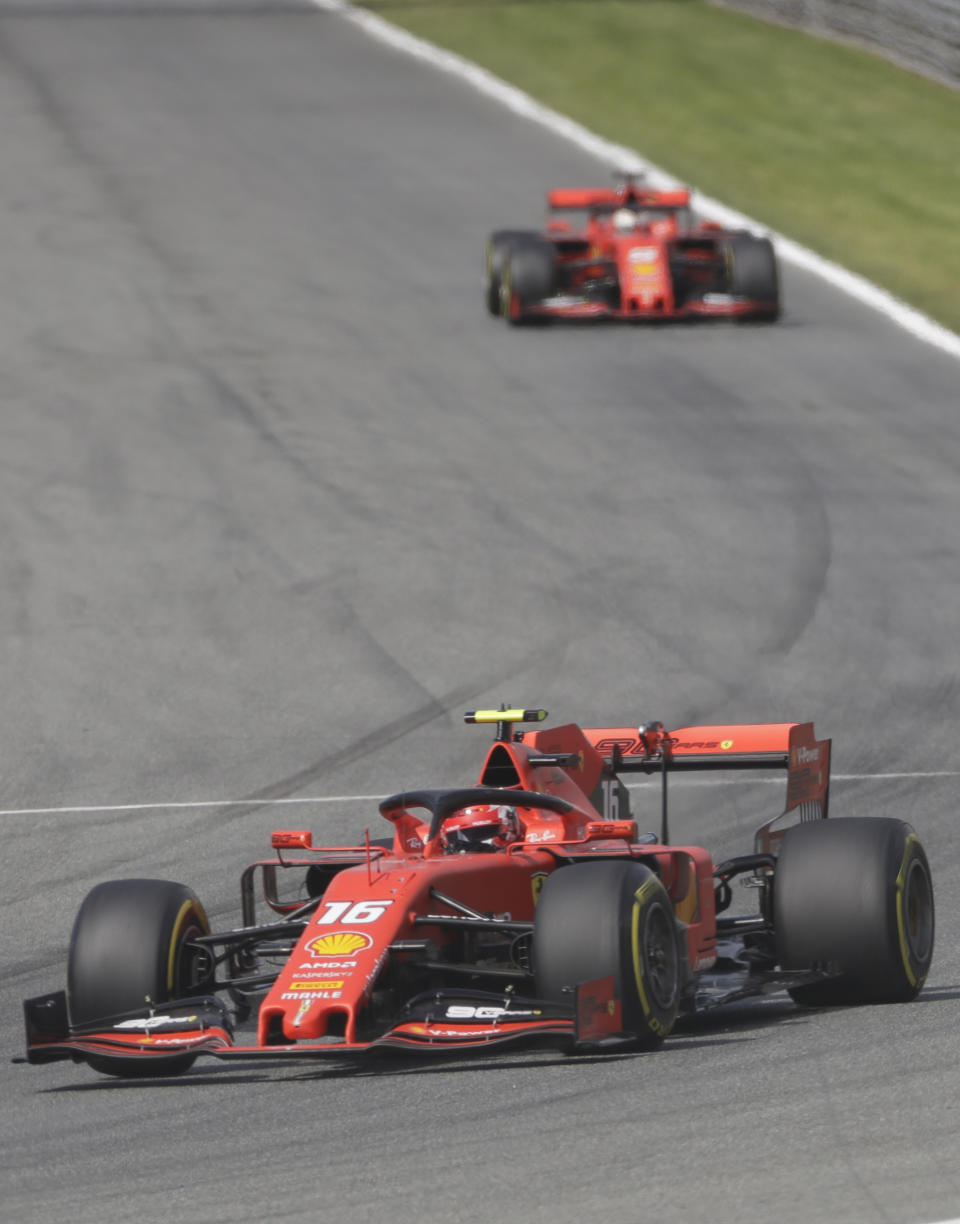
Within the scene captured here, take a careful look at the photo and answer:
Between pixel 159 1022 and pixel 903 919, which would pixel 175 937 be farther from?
pixel 903 919

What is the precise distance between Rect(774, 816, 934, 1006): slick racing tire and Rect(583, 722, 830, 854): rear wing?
1.18 meters

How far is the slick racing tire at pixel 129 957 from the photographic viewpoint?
8.77 metres

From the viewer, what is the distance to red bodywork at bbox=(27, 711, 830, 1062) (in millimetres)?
8078

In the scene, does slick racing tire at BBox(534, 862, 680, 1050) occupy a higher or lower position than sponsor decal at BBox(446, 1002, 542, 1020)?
higher

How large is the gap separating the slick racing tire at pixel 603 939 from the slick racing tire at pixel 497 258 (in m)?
18.7

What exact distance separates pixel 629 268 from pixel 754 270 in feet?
4.77

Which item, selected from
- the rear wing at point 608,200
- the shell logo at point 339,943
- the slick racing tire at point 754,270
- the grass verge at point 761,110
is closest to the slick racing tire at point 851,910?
A: the shell logo at point 339,943

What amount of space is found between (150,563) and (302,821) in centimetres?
569

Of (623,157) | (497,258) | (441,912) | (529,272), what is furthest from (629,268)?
(441,912)

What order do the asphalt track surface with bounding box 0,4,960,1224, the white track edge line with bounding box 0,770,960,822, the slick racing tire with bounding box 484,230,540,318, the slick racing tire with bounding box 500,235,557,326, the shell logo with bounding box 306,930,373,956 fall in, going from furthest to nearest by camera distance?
the slick racing tire with bounding box 484,230,540,318 → the slick racing tire with bounding box 500,235,557,326 → the white track edge line with bounding box 0,770,960,822 → the shell logo with bounding box 306,930,373,956 → the asphalt track surface with bounding box 0,4,960,1224

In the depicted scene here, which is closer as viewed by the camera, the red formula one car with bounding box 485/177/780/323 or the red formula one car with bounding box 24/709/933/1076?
the red formula one car with bounding box 24/709/933/1076

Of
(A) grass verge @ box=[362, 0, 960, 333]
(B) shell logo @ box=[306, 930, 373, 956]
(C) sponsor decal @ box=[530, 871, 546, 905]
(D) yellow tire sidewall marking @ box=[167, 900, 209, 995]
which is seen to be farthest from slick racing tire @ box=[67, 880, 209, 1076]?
(A) grass verge @ box=[362, 0, 960, 333]

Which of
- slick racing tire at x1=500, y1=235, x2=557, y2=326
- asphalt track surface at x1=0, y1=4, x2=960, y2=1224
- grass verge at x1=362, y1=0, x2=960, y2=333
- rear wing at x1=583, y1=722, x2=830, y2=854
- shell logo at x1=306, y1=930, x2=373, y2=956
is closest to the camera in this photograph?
asphalt track surface at x1=0, y1=4, x2=960, y2=1224

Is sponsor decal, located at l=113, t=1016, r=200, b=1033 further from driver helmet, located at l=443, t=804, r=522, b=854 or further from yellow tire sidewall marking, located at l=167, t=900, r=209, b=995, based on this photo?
driver helmet, located at l=443, t=804, r=522, b=854
